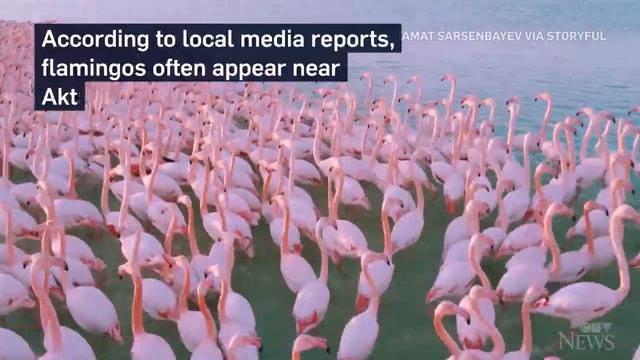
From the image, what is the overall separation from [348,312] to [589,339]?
1432mm

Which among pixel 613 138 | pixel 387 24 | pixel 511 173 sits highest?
pixel 387 24

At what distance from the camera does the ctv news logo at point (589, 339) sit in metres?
4.51

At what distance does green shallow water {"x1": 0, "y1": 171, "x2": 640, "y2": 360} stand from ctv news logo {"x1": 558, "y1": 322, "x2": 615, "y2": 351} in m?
0.01

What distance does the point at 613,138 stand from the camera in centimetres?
897

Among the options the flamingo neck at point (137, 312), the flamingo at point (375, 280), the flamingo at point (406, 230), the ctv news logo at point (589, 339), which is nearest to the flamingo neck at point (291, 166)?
the flamingo at point (406, 230)

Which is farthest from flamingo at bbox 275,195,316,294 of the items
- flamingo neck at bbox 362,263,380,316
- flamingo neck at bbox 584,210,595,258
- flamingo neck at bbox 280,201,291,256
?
flamingo neck at bbox 584,210,595,258

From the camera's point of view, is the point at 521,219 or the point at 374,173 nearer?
the point at 521,219

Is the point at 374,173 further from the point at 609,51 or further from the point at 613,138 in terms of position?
the point at 609,51

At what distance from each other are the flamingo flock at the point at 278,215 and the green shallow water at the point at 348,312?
0.24ft

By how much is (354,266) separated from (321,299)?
3.36ft

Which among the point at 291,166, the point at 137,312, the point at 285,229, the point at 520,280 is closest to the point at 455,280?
the point at 520,280

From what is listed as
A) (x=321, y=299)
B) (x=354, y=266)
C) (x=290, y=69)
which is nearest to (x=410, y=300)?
(x=354, y=266)

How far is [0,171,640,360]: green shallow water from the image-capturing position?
4512mm

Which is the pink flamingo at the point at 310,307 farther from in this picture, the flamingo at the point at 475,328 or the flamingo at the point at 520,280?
the flamingo at the point at 520,280
